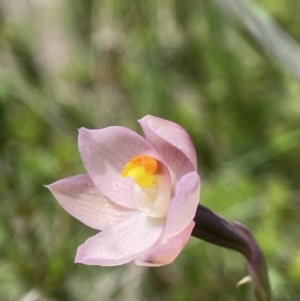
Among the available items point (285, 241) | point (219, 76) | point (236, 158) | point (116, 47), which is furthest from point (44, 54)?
point (285, 241)

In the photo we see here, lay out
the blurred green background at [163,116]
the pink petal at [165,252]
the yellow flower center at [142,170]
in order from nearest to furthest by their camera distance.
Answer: the pink petal at [165,252] < the yellow flower center at [142,170] < the blurred green background at [163,116]

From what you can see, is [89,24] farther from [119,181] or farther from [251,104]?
[119,181]

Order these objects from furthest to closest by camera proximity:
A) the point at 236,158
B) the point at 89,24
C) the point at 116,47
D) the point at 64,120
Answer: the point at 89,24, the point at 116,47, the point at 64,120, the point at 236,158

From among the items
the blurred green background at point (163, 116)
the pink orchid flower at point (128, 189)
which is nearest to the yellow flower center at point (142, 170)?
the pink orchid flower at point (128, 189)

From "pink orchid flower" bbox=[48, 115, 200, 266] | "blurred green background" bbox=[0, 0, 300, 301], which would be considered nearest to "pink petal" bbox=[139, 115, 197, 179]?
"pink orchid flower" bbox=[48, 115, 200, 266]

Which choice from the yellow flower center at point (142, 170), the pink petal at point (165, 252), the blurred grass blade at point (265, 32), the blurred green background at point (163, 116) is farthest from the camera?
the blurred green background at point (163, 116)

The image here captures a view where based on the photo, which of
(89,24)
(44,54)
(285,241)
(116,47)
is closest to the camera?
(285,241)

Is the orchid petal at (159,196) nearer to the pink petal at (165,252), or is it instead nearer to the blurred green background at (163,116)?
the pink petal at (165,252)

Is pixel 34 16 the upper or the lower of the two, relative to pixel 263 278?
lower
